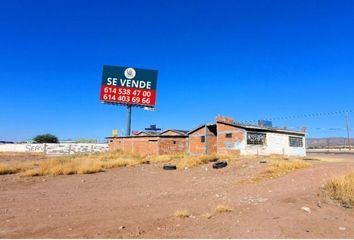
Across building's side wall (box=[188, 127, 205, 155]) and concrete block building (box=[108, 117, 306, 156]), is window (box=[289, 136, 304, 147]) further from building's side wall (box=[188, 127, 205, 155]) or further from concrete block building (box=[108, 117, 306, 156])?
building's side wall (box=[188, 127, 205, 155])

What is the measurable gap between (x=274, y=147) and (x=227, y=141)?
5.30 metres

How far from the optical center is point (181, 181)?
1914 centimetres

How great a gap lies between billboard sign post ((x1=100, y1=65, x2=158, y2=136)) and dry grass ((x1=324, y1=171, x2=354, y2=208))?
1893 inches

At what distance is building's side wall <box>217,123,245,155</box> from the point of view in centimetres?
3559

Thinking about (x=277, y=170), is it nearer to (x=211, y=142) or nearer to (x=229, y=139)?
(x=229, y=139)

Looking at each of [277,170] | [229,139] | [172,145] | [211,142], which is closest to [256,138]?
[229,139]

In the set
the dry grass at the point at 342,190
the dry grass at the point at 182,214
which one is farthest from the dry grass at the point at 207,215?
the dry grass at the point at 342,190

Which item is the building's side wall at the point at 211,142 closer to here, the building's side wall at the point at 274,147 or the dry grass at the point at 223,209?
the building's side wall at the point at 274,147

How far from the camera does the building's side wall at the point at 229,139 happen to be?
1401 inches

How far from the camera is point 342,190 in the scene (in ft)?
37.8

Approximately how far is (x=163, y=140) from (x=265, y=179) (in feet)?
100

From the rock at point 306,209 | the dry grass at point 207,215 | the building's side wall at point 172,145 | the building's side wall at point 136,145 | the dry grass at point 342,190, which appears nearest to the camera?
the dry grass at point 207,215

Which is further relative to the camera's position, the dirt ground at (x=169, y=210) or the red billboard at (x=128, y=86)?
the red billboard at (x=128, y=86)

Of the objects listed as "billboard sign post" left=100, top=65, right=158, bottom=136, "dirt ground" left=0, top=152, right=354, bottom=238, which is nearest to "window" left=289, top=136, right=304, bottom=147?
"dirt ground" left=0, top=152, right=354, bottom=238
